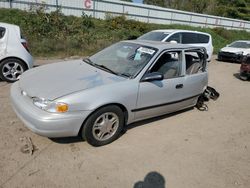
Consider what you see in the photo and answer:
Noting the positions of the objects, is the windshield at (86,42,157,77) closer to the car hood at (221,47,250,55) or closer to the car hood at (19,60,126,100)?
the car hood at (19,60,126,100)

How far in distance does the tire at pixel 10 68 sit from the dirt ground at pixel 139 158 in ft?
5.38

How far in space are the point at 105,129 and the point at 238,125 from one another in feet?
9.76

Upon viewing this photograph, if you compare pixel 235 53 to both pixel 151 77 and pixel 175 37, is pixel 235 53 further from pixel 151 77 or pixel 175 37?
pixel 151 77

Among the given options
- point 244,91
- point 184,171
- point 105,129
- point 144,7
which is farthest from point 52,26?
point 184,171

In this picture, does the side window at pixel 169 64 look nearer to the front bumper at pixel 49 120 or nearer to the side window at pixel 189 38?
the front bumper at pixel 49 120

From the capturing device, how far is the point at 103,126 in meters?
3.53

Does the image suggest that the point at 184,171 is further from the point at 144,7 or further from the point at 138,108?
the point at 144,7

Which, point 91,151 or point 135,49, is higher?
point 135,49

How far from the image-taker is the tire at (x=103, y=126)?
3.34 meters

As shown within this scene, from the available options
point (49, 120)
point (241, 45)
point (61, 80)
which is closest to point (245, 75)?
point (241, 45)

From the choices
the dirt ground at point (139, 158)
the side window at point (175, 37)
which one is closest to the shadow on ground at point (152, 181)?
the dirt ground at point (139, 158)

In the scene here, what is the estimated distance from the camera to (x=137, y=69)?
390 centimetres

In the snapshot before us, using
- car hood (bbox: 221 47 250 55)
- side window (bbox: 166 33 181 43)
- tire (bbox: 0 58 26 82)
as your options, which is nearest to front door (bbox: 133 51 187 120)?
tire (bbox: 0 58 26 82)

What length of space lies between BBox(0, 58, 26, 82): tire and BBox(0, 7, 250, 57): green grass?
4781 mm
